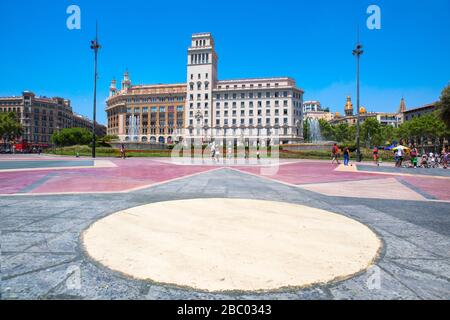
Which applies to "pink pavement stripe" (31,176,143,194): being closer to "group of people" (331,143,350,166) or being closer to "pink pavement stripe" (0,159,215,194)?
"pink pavement stripe" (0,159,215,194)

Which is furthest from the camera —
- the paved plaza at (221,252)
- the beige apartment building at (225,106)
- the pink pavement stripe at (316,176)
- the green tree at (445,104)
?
the beige apartment building at (225,106)

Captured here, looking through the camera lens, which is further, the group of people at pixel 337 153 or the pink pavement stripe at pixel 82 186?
the group of people at pixel 337 153

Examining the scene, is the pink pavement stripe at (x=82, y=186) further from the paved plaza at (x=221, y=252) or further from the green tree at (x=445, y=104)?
the green tree at (x=445, y=104)

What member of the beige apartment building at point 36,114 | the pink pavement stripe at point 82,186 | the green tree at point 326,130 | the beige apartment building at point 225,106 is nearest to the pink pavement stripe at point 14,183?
the pink pavement stripe at point 82,186

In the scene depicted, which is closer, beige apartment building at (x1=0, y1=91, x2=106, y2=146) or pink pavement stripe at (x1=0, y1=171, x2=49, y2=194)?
pink pavement stripe at (x1=0, y1=171, x2=49, y2=194)

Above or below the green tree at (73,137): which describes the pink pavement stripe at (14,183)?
below

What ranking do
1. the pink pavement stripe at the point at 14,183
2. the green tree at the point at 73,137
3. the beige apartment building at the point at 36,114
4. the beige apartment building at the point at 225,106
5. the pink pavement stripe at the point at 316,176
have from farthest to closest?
Result: the beige apartment building at the point at 36,114, the beige apartment building at the point at 225,106, the green tree at the point at 73,137, the pink pavement stripe at the point at 316,176, the pink pavement stripe at the point at 14,183

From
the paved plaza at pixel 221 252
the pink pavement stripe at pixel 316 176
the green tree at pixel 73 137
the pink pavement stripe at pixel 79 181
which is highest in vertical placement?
the green tree at pixel 73 137

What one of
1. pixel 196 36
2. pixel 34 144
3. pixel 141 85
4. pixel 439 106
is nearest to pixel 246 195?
pixel 439 106

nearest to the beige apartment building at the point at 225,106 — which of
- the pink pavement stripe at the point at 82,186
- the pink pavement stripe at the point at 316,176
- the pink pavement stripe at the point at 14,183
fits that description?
the pink pavement stripe at the point at 316,176

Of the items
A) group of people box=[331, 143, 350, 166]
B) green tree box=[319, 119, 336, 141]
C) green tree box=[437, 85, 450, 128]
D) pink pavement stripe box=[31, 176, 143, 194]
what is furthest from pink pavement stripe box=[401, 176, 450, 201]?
green tree box=[319, 119, 336, 141]

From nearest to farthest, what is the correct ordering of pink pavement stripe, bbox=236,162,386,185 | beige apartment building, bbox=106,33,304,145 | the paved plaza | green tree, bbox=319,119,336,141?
the paved plaza
pink pavement stripe, bbox=236,162,386,185
beige apartment building, bbox=106,33,304,145
green tree, bbox=319,119,336,141

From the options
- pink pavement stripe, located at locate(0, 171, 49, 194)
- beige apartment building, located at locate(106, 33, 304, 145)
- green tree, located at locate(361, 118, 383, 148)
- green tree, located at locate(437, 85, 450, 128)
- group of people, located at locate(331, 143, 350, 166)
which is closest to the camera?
pink pavement stripe, located at locate(0, 171, 49, 194)
